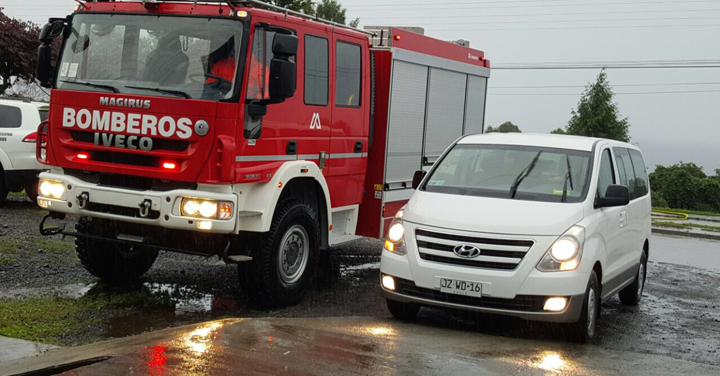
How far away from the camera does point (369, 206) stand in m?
10.5

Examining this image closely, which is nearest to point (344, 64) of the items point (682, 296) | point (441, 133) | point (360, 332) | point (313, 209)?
point (313, 209)

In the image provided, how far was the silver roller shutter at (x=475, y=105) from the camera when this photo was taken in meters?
12.9

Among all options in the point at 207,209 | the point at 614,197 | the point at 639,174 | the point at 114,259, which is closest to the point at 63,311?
the point at 114,259

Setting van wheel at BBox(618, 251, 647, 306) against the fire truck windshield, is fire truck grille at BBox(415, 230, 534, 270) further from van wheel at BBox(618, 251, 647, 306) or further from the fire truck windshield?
van wheel at BBox(618, 251, 647, 306)

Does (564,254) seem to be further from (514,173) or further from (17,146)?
(17,146)

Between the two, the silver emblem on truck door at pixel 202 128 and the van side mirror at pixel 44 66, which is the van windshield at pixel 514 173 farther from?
the van side mirror at pixel 44 66

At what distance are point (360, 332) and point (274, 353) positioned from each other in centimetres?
133

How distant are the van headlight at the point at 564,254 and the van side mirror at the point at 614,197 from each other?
0.83 meters

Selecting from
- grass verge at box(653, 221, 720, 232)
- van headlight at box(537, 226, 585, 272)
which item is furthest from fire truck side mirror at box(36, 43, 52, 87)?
grass verge at box(653, 221, 720, 232)

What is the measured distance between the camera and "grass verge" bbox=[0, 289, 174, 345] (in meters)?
7.00

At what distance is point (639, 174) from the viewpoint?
33.3 ft

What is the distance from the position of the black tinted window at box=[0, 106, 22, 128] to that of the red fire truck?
6.23 metres

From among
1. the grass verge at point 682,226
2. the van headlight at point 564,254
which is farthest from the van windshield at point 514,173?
the grass verge at point 682,226

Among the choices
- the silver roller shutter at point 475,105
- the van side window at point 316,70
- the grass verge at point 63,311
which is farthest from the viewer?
the silver roller shutter at point 475,105
